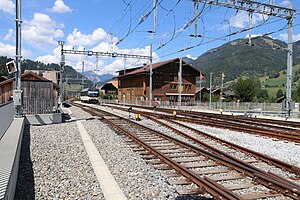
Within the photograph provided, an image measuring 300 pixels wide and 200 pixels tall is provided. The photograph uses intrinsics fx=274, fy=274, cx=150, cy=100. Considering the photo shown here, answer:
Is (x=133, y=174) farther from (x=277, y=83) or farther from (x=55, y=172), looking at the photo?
(x=277, y=83)

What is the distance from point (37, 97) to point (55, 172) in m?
10.9

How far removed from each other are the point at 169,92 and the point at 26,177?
55785 mm

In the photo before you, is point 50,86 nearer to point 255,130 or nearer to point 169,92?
point 255,130

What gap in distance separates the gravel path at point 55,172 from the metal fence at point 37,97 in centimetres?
610

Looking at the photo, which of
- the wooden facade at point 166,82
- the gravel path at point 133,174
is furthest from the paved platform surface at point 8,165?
the wooden facade at point 166,82

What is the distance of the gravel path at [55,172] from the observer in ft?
17.7

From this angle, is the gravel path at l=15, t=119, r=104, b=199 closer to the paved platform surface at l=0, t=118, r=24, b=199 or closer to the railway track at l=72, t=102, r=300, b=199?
the paved platform surface at l=0, t=118, r=24, b=199

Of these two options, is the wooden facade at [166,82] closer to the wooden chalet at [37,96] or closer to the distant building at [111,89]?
the distant building at [111,89]

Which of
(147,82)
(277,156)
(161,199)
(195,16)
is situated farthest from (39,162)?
(147,82)

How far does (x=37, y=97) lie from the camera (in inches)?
652

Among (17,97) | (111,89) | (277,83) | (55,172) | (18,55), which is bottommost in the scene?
(55,172)

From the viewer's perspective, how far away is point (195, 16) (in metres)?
18.7

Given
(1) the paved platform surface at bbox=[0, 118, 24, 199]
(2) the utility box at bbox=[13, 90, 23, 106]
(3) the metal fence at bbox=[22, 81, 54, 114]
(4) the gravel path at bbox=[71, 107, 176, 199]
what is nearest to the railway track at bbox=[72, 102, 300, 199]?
(4) the gravel path at bbox=[71, 107, 176, 199]

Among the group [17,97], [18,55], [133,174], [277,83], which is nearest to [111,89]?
[18,55]
